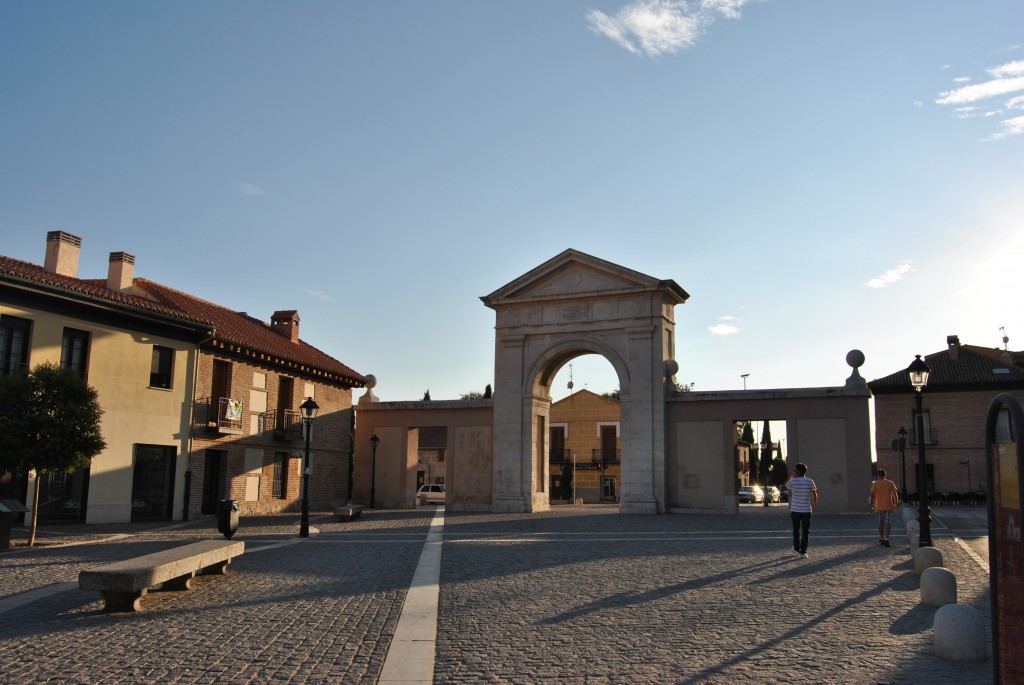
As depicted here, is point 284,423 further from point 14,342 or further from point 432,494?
point 432,494

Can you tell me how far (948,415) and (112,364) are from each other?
43.4m

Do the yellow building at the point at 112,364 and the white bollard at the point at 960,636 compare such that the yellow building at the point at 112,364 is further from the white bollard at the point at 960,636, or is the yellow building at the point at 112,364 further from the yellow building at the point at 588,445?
the yellow building at the point at 588,445

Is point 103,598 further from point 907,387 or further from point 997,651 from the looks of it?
point 907,387

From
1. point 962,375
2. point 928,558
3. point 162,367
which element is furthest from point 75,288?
point 962,375

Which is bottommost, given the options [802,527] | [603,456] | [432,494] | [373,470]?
[432,494]

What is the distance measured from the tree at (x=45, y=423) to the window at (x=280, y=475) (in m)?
13.2

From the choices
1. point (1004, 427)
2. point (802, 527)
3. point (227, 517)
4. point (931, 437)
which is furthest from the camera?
point (931, 437)

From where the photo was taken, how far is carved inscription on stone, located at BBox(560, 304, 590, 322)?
2986 centimetres

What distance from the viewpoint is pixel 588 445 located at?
54.8 meters

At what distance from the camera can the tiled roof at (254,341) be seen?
27.5 m

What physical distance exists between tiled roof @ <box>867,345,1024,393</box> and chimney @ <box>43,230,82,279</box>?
39.1 m

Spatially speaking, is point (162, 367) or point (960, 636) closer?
point (960, 636)

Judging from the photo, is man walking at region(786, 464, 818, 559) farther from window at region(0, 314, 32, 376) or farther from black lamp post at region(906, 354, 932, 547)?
window at region(0, 314, 32, 376)

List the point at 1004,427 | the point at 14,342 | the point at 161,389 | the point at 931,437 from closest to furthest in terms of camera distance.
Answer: the point at 1004,427 < the point at 14,342 < the point at 161,389 < the point at 931,437
